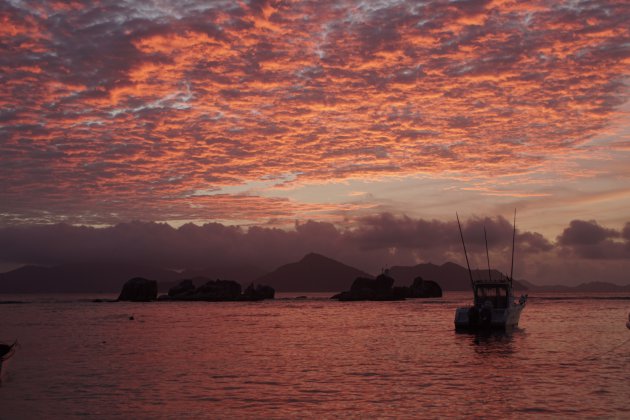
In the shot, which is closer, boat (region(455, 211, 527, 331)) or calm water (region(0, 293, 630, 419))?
calm water (region(0, 293, 630, 419))

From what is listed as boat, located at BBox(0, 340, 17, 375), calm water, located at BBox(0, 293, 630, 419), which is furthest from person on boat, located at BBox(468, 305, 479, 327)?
boat, located at BBox(0, 340, 17, 375)

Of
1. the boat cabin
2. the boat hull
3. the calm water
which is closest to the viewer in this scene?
the calm water

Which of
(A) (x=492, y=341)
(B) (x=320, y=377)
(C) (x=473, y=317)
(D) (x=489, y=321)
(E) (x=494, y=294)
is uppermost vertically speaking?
(E) (x=494, y=294)

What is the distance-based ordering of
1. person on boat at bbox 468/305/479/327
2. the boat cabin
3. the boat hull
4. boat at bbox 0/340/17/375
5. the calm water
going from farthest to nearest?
the boat cabin
person on boat at bbox 468/305/479/327
the boat hull
boat at bbox 0/340/17/375
the calm water

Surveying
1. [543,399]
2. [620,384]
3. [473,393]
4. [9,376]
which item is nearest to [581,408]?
[543,399]

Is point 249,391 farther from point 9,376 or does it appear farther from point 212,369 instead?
point 9,376

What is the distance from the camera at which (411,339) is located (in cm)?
5853

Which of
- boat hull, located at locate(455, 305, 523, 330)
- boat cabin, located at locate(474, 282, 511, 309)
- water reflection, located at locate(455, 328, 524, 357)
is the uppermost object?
boat cabin, located at locate(474, 282, 511, 309)

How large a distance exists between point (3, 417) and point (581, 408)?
23074mm

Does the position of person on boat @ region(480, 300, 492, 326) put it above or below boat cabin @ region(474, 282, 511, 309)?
below

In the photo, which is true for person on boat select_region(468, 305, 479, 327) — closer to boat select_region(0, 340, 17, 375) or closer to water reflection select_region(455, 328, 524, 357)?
water reflection select_region(455, 328, 524, 357)

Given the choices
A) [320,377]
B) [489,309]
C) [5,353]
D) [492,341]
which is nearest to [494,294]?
[489,309]

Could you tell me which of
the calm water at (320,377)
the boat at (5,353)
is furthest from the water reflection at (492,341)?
the boat at (5,353)

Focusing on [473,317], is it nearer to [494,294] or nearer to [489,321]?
[489,321]
